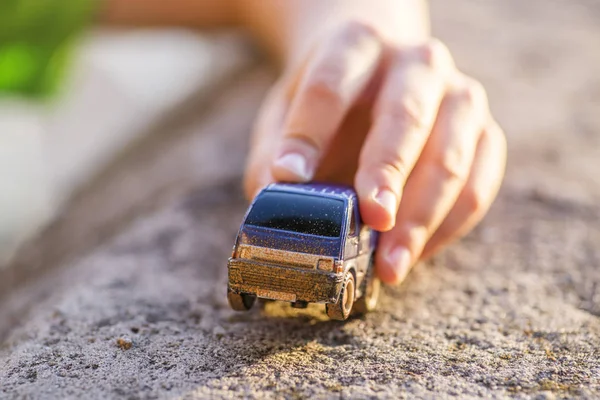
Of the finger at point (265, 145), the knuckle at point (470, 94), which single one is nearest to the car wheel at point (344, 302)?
the finger at point (265, 145)

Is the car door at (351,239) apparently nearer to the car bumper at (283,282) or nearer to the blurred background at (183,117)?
the car bumper at (283,282)

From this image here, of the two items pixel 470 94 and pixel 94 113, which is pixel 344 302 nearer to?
pixel 470 94

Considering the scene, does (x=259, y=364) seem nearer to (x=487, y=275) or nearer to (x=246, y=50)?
(x=487, y=275)

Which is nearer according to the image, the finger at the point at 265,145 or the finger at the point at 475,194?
the finger at the point at 475,194

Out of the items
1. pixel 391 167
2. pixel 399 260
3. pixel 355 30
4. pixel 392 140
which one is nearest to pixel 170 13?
pixel 355 30

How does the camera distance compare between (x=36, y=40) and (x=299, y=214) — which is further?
(x=36, y=40)

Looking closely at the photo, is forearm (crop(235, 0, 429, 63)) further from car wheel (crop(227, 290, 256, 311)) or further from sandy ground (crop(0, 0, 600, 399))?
car wheel (crop(227, 290, 256, 311))

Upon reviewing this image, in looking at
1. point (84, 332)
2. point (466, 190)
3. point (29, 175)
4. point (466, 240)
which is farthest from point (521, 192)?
point (29, 175)
